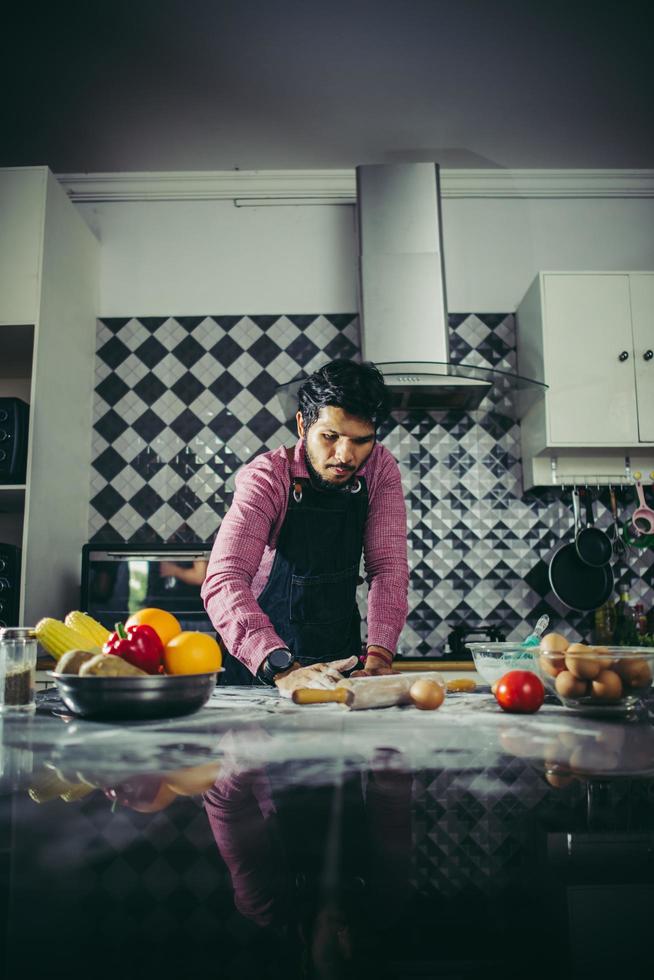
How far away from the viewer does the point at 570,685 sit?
3.39ft

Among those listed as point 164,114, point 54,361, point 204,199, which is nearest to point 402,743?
point 54,361

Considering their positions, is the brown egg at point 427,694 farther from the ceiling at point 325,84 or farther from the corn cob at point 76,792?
the ceiling at point 325,84

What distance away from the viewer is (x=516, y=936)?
38 centimetres

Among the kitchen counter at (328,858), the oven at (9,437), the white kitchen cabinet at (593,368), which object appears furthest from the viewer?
the white kitchen cabinet at (593,368)

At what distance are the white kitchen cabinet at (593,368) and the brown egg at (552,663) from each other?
1968mm

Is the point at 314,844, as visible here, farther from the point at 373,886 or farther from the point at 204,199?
the point at 204,199

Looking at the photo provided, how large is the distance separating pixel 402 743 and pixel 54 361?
8.15 ft

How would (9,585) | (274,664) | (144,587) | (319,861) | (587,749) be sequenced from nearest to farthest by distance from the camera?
(319,861), (587,749), (274,664), (9,585), (144,587)

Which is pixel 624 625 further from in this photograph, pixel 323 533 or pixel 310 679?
pixel 310 679

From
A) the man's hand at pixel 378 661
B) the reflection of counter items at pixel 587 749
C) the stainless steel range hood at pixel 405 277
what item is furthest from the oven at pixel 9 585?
the reflection of counter items at pixel 587 749

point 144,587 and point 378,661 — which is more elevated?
point 144,587

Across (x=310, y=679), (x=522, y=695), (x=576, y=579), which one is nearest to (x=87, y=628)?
(x=310, y=679)

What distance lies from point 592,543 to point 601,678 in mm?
2220

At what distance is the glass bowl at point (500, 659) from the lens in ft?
4.09
